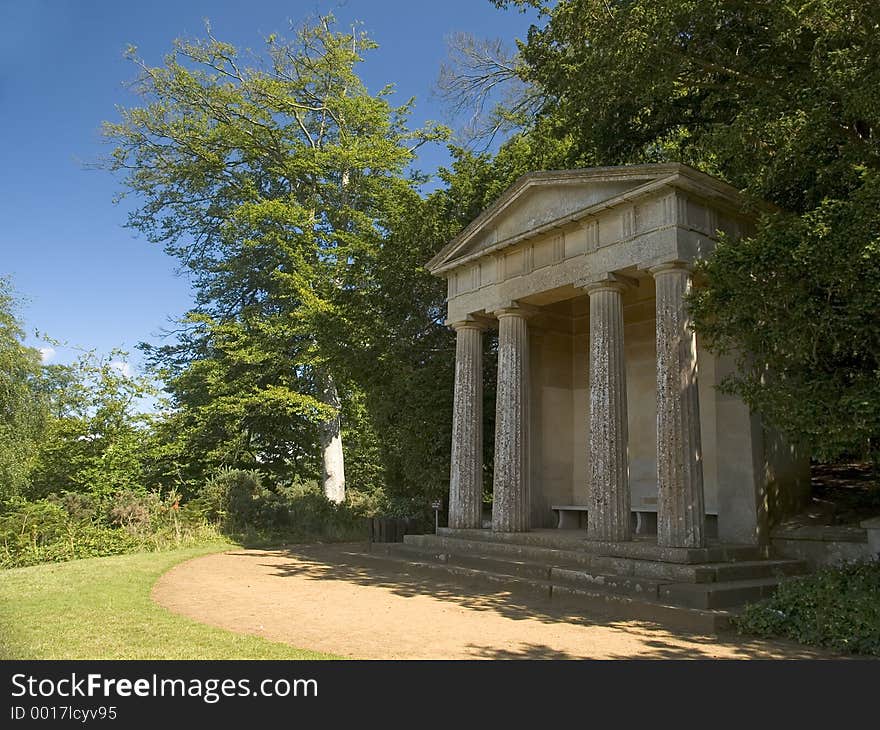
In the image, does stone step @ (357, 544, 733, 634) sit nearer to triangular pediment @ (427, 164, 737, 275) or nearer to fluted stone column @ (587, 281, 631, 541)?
fluted stone column @ (587, 281, 631, 541)

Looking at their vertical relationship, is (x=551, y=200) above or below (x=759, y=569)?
above

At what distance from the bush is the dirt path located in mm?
387

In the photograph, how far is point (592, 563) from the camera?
37.2 ft

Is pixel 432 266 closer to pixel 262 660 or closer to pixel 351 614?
pixel 351 614

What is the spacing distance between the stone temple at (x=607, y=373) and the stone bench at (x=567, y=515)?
38 mm

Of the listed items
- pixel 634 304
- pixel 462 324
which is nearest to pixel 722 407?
pixel 634 304

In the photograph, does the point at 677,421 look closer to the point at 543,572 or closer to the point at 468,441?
the point at 543,572

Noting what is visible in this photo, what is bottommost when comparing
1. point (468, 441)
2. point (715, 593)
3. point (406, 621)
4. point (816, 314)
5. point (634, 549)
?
point (406, 621)

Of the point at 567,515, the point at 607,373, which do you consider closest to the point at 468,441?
the point at 567,515

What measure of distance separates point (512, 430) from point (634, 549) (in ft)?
13.0

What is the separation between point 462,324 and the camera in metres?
16.1

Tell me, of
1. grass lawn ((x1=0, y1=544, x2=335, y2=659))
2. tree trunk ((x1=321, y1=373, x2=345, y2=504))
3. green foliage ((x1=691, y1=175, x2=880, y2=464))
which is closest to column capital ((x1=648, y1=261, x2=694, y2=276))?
green foliage ((x1=691, y1=175, x2=880, y2=464))

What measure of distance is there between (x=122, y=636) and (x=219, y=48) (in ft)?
97.2

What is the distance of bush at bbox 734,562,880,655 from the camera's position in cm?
741
